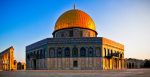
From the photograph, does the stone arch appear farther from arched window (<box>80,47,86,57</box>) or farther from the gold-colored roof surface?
the gold-colored roof surface

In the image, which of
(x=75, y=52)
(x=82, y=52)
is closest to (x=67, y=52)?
(x=75, y=52)

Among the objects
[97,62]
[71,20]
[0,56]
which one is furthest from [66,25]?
[0,56]

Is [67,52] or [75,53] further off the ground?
[67,52]

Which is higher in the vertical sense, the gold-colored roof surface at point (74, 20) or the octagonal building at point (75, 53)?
the gold-colored roof surface at point (74, 20)

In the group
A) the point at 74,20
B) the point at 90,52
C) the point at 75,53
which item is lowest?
the point at 75,53

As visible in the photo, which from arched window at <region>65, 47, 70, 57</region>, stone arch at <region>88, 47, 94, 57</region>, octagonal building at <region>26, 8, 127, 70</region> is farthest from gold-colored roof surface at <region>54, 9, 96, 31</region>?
stone arch at <region>88, 47, 94, 57</region>

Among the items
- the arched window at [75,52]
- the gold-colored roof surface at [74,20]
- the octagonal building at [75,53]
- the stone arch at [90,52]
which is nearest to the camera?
the octagonal building at [75,53]

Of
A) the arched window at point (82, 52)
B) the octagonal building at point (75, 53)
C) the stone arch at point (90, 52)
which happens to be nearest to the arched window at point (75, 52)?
the octagonal building at point (75, 53)

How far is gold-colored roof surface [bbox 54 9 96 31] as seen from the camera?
41188 millimetres

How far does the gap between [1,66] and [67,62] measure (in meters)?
22.3

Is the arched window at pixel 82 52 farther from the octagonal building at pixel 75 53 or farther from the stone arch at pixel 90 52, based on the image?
the stone arch at pixel 90 52

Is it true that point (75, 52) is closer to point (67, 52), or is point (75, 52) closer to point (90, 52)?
point (67, 52)

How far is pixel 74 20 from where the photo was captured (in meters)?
41.4

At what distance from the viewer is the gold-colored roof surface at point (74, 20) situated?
135 feet
